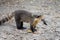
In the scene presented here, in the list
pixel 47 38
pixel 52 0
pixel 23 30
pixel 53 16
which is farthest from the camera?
pixel 52 0

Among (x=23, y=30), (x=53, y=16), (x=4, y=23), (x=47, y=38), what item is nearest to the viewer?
(x=47, y=38)

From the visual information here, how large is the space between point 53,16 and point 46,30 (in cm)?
210

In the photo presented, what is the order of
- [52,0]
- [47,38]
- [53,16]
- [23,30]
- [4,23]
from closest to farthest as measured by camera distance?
[47,38], [23,30], [4,23], [53,16], [52,0]

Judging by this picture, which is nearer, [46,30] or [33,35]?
[33,35]

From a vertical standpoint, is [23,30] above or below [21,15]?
below

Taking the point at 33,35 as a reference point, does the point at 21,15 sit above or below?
above

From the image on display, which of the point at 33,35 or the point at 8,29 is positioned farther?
the point at 8,29

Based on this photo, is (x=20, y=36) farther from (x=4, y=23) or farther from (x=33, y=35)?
(x=4, y=23)

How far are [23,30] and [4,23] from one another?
0.97 meters

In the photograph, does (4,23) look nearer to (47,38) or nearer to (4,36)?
(4,36)

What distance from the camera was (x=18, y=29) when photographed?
277 inches

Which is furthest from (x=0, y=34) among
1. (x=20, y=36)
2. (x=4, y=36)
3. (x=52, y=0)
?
(x=52, y=0)

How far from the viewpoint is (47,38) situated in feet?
20.9

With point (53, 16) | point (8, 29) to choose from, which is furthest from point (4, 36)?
point (53, 16)
